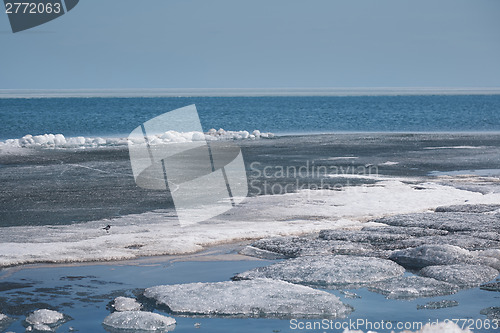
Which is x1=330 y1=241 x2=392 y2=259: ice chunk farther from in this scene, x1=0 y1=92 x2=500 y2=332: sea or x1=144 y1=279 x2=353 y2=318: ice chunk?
x1=144 y1=279 x2=353 y2=318: ice chunk

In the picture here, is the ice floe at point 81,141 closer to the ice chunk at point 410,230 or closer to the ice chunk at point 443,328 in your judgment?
the ice chunk at point 410,230

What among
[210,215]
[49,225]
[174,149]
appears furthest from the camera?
[174,149]

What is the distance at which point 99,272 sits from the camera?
23.5 feet

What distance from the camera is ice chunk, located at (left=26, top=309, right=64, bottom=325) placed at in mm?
5535

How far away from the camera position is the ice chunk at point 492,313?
5641mm

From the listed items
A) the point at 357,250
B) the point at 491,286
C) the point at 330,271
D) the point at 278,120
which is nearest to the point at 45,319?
the point at 330,271

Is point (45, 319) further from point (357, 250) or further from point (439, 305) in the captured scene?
point (357, 250)

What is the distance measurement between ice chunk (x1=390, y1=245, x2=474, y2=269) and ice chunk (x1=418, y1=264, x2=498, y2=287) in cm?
24

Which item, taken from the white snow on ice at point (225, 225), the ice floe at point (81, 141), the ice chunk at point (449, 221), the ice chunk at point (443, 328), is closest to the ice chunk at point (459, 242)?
the ice chunk at point (449, 221)

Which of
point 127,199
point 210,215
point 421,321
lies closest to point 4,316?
point 421,321

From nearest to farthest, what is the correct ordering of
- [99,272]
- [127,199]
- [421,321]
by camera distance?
[421,321] → [99,272] → [127,199]

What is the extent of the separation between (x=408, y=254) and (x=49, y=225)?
503 centimetres

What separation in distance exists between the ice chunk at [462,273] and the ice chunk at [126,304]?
2.93 meters

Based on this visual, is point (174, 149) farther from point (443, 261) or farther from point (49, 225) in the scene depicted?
point (443, 261)
